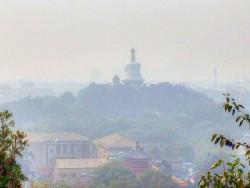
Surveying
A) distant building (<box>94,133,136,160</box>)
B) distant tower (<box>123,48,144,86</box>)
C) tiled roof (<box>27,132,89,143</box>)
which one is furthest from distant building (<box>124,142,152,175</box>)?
distant tower (<box>123,48,144,86</box>)

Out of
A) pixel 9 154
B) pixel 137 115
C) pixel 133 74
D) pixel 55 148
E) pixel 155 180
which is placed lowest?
A: pixel 55 148

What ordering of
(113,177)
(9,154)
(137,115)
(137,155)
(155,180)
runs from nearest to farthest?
(9,154) < (155,180) < (113,177) < (137,155) < (137,115)

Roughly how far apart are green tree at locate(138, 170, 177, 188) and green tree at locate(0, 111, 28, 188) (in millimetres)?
31771

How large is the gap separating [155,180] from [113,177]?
250 cm

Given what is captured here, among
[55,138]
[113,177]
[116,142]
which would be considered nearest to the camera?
[113,177]

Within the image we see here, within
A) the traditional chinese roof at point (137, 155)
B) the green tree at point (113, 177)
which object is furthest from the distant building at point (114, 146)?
the green tree at point (113, 177)

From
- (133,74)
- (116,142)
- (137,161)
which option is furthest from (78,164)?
(133,74)

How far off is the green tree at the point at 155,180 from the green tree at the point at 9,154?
31.8 meters

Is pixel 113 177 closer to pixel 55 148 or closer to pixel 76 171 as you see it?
pixel 76 171

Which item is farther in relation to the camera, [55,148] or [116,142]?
[55,148]

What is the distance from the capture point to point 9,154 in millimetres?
5992

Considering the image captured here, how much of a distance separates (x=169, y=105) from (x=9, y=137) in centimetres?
10313

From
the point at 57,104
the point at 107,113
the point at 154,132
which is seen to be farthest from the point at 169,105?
the point at 154,132

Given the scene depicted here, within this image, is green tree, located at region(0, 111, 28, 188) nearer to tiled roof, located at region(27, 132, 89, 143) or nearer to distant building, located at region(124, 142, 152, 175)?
distant building, located at region(124, 142, 152, 175)
